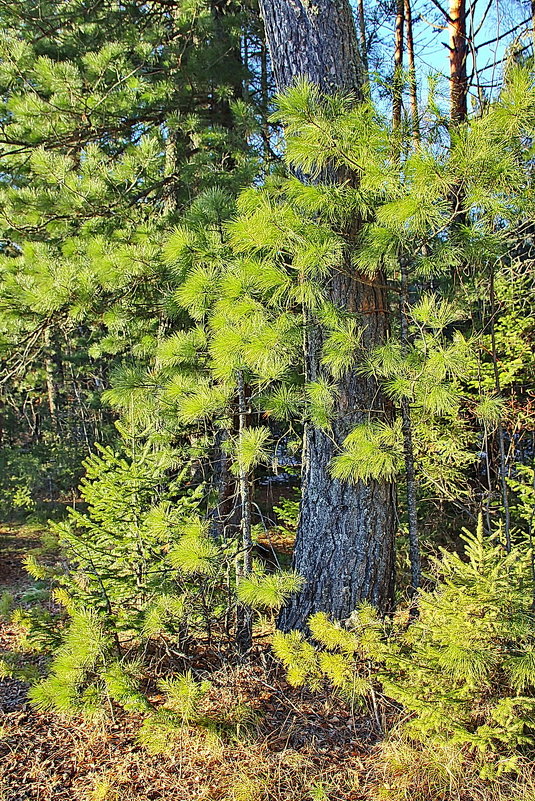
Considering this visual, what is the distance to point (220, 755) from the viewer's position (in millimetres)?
2605

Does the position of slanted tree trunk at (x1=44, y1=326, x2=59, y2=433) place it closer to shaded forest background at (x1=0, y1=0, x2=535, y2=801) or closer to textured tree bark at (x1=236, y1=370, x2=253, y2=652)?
shaded forest background at (x1=0, y1=0, x2=535, y2=801)

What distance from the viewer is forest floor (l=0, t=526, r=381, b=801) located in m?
2.45

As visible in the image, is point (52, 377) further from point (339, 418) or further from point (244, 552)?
point (339, 418)

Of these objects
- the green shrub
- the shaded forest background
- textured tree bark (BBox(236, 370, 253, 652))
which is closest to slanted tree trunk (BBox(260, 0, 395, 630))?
the shaded forest background

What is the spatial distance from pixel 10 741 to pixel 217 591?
127 cm

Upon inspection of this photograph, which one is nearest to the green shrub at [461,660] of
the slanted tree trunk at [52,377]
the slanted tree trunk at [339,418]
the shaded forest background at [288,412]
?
the shaded forest background at [288,412]

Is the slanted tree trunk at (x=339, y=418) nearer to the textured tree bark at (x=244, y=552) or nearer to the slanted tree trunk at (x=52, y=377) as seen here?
the textured tree bark at (x=244, y=552)

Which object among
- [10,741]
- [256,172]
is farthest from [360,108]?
[10,741]

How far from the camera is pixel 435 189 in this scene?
2418mm

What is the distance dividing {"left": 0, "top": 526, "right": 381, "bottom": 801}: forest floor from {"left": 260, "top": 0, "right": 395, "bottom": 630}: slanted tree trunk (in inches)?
19.6

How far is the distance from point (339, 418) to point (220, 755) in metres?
1.74

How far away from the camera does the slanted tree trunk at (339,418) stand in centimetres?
316

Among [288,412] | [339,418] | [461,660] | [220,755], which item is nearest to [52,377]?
[288,412]

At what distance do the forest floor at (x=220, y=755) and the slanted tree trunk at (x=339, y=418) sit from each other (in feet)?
1.64
